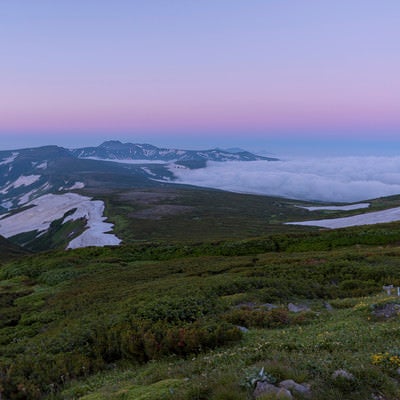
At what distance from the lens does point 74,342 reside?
14.0m

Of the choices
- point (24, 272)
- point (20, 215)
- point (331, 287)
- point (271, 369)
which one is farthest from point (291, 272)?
point (20, 215)

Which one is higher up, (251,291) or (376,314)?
(376,314)

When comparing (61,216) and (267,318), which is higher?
(267,318)

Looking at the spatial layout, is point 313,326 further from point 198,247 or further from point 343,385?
point 198,247

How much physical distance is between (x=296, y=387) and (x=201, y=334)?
17.9 feet

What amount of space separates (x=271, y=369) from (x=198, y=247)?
130 ft

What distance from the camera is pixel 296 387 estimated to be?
668 cm

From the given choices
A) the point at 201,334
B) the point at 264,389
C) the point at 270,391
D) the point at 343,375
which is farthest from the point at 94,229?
the point at 343,375

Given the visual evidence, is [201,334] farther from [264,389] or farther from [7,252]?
[7,252]

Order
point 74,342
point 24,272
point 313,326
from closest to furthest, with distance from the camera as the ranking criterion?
point 313,326 → point 74,342 → point 24,272

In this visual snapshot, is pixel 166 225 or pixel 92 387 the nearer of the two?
pixel 92 387

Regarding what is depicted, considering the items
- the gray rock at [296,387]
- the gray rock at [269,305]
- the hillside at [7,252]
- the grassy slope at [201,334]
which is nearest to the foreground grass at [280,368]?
the grassy slope at [201,334]

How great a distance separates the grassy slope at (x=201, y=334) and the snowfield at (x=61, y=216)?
56331 mm

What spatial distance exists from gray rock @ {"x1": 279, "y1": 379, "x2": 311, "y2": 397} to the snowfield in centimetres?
7494
